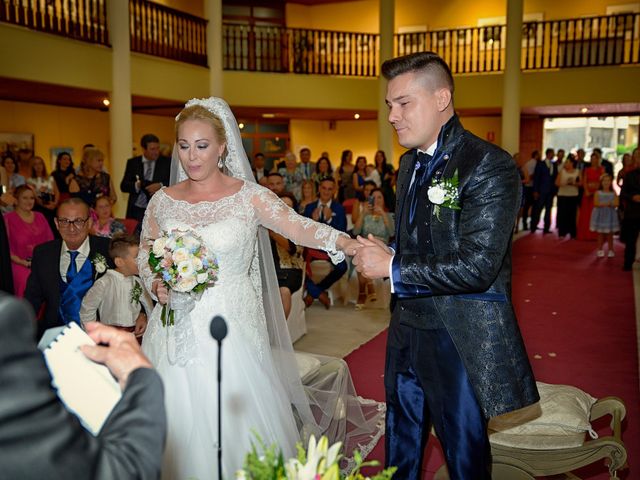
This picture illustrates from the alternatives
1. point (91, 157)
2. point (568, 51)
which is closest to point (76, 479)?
point (91, 157)

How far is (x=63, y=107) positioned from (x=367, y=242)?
15406 millimetres

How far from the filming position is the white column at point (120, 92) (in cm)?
1176

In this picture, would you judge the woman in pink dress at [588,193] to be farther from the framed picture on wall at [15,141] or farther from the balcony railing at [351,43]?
the framed picture on wall at [15,141]

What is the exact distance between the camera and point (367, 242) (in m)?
2.65

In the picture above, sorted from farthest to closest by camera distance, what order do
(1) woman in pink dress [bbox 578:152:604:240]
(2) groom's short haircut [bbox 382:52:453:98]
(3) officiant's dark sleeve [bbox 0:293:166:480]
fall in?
(1) woman in pink dress [bbox 578:152:604:240] → (2) groom's short haircut [bbox 382:52:453:98] → (3) officiant's dark sleeve [bbox 0:293:166:480]

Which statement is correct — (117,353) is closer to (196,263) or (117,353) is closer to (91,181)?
(196,263)

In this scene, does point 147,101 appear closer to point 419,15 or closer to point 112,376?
point 419,15

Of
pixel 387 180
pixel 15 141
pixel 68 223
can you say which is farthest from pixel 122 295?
pixel 15 141

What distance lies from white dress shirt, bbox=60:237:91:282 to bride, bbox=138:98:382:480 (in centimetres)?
125

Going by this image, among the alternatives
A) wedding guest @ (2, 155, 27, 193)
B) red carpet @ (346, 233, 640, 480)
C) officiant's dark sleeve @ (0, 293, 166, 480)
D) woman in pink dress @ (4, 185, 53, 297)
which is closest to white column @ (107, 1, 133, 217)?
wedding guest @ (2, 155, 27, 193)

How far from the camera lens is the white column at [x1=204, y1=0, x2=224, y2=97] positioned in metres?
14.7

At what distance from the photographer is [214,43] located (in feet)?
48.5

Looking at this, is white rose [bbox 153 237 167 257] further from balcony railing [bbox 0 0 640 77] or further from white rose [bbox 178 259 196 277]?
balcony railing [bbox 0 0 640 77]

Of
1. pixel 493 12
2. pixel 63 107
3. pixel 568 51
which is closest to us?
pixel 63 107
